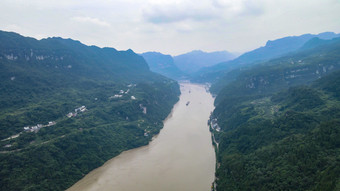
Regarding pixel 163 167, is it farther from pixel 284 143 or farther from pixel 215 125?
pixel 215 125

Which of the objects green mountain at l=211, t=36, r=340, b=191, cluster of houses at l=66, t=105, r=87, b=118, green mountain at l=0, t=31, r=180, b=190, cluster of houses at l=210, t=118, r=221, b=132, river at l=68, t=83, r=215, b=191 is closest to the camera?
green mountain at l=211, t=36, r=340, b=191

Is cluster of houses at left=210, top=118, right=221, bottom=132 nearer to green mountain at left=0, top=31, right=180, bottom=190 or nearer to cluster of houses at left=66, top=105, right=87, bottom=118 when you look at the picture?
green mountain at left=0, top=31, right=180, bottom=190

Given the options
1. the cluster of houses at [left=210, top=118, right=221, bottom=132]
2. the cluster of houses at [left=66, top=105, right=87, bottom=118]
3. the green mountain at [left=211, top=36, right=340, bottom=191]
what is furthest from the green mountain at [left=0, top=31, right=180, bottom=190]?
the green mountain at [left=211, top=36, right=340, bottom=191]

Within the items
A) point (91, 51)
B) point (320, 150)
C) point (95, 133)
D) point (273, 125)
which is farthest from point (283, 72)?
point (91, 51)

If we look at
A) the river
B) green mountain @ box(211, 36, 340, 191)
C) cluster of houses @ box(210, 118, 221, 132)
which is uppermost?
green mountain @ box(211, 36, 340, 191)

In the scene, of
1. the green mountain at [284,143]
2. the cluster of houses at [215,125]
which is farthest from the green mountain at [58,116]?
the green mountain at [284,143]

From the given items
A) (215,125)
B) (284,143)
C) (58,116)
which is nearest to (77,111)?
(58,116)
